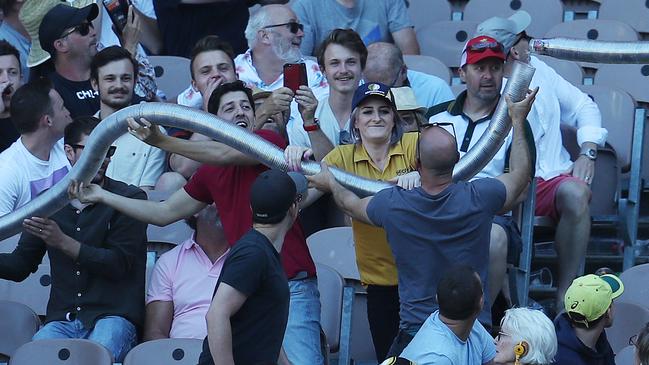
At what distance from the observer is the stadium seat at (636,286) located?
705cm

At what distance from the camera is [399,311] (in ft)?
20.4

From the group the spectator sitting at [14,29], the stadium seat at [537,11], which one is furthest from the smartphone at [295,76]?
the stadium seat at [537,11]

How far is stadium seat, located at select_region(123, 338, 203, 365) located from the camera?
6484 millimetres

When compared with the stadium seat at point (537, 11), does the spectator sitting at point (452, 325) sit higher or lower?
lower

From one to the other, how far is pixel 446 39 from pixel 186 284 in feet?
12.2

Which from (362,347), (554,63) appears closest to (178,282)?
(362,347)

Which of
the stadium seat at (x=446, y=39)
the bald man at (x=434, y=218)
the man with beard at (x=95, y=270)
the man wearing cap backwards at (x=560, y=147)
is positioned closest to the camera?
the bald man at (x=434, y=218)

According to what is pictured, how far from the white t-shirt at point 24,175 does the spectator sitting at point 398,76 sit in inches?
70.1

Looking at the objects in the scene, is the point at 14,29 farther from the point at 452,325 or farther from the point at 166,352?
the point at 452,325

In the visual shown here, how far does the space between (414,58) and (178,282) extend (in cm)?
300

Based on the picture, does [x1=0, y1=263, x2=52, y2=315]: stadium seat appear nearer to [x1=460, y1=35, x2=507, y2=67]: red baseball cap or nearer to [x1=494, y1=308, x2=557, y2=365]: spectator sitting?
[x1=460, y1=35, x2=507, y2=67]: red baseball cap

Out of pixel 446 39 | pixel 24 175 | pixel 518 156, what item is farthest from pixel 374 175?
pixel 446 39

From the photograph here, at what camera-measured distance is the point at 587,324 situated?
244 inches

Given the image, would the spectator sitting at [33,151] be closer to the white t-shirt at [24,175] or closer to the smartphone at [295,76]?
the white t-shirt at [24,175]
